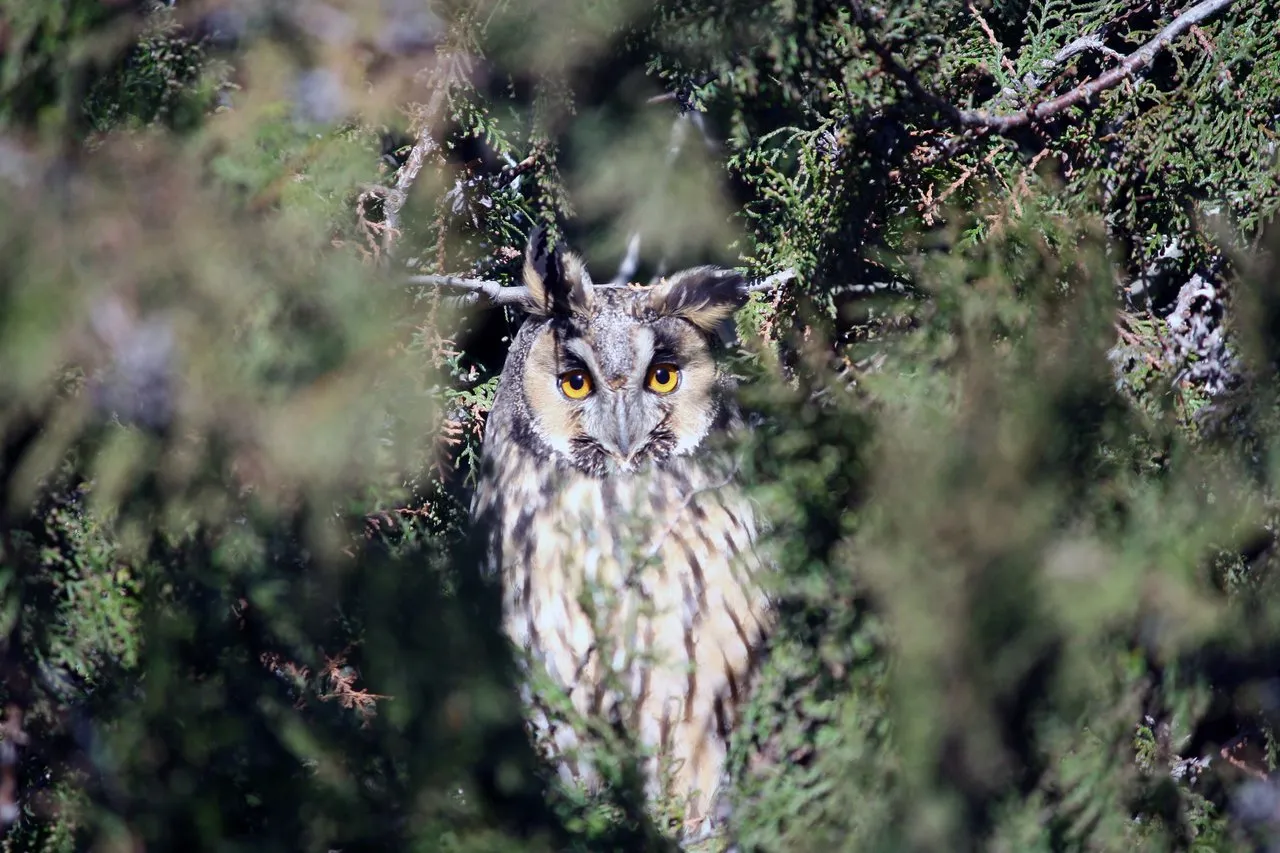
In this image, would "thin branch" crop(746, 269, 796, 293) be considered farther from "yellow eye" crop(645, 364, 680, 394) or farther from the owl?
"yellow eye" crop(645, 364, 680, 394)

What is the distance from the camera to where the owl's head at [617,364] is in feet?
7.27

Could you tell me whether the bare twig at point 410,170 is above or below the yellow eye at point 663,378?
above

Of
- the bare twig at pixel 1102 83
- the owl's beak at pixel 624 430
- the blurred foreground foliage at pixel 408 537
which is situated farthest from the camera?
the owl's beak at pixel 624 430

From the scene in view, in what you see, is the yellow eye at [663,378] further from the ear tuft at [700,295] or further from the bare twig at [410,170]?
the bare twig at [410,170]

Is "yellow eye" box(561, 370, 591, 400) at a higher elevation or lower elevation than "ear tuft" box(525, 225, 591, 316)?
lower

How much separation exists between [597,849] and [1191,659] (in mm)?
742

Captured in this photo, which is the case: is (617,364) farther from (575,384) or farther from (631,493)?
(631,493)

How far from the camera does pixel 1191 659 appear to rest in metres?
1.23

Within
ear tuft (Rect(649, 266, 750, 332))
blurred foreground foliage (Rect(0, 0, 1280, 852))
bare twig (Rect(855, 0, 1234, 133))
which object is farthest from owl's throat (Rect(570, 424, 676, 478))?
bare twig (Rect(855, 0, 1234, 133))

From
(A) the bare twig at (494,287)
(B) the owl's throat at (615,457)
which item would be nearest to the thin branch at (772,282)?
(A) the bare twig at (494,287)

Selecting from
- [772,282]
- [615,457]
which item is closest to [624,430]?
[615,457]

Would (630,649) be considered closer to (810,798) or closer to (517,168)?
(810,798)

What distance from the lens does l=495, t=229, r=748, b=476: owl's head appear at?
221 centimetres

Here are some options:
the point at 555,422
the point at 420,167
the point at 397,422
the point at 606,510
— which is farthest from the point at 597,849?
the point at 420,167
